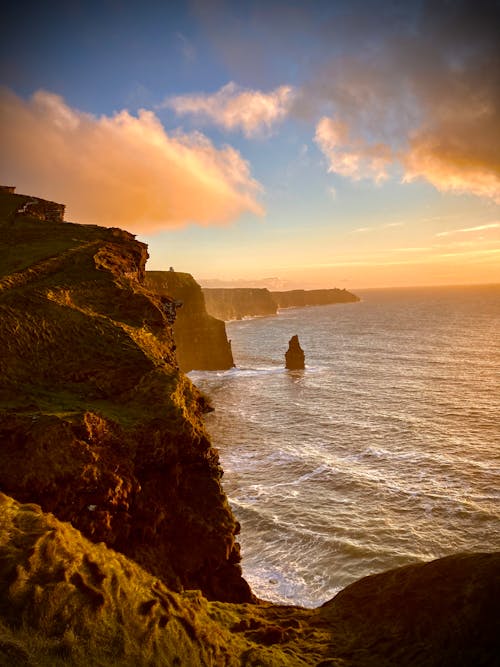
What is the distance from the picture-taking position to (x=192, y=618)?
12.1m

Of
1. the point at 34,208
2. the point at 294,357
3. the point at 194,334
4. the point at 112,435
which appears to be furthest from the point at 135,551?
the point at 194,334

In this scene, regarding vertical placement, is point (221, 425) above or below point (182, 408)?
below

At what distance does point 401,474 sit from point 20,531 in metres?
38.4

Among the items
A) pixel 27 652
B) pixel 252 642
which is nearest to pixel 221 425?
pixel 252 642

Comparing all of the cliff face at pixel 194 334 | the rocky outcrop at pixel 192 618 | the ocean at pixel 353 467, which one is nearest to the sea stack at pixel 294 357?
the ocean at pixel 353 467

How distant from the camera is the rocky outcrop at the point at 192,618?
9688 millimetres

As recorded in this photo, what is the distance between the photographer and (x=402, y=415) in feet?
195

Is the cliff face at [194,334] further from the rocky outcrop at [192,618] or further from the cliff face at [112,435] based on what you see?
the rocky outcrop at [192,618]

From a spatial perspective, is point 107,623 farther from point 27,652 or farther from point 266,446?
point 266,446

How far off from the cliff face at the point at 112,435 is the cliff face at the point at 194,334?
7684 centimetres

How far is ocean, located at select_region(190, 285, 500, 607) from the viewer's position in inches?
1166

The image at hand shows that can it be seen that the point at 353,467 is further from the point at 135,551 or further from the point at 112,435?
the point at 112,435

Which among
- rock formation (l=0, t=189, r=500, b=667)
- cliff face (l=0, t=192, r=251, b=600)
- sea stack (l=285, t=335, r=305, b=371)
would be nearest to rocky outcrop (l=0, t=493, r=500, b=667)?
rock formation (l=0, t=189, r=500, b=667)

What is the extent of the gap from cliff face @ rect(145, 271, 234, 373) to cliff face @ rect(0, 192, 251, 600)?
252 ft
